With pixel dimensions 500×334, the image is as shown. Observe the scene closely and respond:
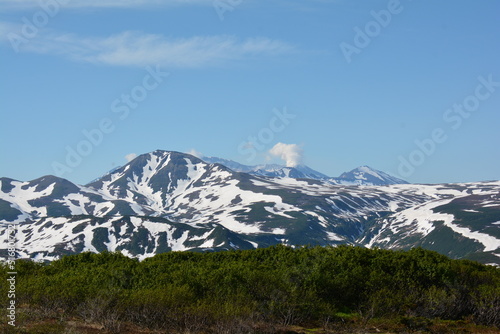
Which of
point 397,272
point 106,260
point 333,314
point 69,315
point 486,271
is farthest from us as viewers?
point 106,260

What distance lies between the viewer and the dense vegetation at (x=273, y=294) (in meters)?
40.5

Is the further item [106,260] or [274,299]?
[106,260]

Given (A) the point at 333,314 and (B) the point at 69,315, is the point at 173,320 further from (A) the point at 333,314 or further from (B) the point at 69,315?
(A) the point at 333,314

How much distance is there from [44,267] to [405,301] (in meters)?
37.0

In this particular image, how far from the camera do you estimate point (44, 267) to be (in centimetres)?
5897

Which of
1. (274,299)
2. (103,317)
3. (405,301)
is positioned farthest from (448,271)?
(103,317)

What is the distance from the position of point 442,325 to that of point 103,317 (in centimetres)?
2732

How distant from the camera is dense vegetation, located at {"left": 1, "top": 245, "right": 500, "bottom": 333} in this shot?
40469 mm

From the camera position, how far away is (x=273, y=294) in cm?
4459

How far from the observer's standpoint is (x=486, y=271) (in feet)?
190

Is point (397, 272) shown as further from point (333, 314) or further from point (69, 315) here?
point (69, 315)

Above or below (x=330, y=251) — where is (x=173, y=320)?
below

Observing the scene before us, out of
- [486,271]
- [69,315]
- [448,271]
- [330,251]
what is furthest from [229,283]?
[486,271]

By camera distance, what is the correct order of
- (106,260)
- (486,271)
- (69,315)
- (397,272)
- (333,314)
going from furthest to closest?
1. (106,260)
2. (486,271)
3. (397,272)
4. (333,314)
5. (69,315)
